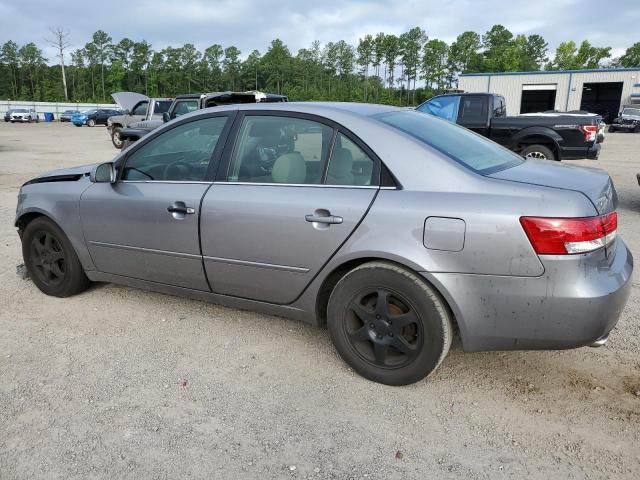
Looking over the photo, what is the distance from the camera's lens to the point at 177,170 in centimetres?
369

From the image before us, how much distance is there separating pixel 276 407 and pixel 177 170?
1.83 meters

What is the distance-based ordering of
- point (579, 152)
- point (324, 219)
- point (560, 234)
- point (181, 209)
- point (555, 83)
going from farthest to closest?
1. point (555, 83)
2. point (579, 152)
3. point (181, 209)
4. point (324, 219)
5. point (560, 234)

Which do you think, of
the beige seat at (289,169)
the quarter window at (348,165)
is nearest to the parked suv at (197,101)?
the beige seat at (289,169)

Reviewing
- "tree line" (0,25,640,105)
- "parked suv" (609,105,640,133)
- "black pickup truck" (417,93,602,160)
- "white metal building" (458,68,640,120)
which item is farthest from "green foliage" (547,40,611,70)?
"black pickup truck" (417,93,602,160)

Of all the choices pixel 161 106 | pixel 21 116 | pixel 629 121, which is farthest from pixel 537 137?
pixel 21 116

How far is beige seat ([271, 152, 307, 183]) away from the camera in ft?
10.5

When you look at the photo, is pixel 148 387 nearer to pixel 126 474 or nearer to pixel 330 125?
pixel 126 474

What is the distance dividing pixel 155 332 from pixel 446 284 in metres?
2.18

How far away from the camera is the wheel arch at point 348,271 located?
2.69 m

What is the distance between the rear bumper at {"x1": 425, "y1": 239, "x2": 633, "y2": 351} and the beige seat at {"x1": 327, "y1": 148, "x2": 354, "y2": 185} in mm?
781

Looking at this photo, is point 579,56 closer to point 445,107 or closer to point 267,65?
point 267,65

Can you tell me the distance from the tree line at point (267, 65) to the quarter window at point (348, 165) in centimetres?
8960

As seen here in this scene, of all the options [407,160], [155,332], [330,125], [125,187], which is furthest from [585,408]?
[125,187]

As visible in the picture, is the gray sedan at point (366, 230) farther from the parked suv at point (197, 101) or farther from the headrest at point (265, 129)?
the parked suv at point (197, 101)
